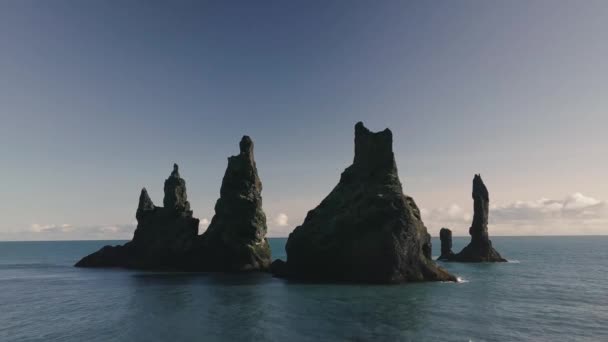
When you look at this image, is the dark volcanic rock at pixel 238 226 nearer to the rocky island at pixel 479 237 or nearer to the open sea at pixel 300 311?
the open sea at pixel 300 311

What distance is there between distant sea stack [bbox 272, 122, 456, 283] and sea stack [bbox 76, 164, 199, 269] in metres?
31.2

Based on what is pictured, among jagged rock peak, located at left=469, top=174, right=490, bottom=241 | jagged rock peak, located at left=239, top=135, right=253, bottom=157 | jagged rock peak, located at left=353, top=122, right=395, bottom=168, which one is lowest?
jagged rock peak, located at left=469, top=174, right=490, bottom=241

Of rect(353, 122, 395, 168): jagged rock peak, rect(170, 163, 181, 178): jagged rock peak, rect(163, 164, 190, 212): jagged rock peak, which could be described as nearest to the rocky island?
rect(353, 122, 395, 168): jagged rock peak

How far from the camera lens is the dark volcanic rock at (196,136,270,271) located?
87250mm

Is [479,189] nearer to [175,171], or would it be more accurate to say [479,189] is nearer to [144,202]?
[175,171]

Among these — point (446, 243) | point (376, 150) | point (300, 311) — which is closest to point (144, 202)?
point (376, 150)

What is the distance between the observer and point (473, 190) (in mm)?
129875

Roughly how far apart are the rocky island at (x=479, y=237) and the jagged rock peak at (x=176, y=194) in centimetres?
8599

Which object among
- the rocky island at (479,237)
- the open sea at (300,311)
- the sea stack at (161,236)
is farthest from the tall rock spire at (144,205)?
the rocky island at (479,237)

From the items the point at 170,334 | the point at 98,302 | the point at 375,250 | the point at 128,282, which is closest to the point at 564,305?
the point at 375,250

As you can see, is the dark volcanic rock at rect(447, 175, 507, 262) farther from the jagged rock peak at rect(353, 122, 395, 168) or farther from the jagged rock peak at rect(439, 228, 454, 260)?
the jagged rock peak at rect(353, 122, 395, 168)

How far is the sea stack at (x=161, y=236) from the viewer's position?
94.1 m

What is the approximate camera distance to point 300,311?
136 ft

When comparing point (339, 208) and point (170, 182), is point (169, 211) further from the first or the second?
point (339, 208)
